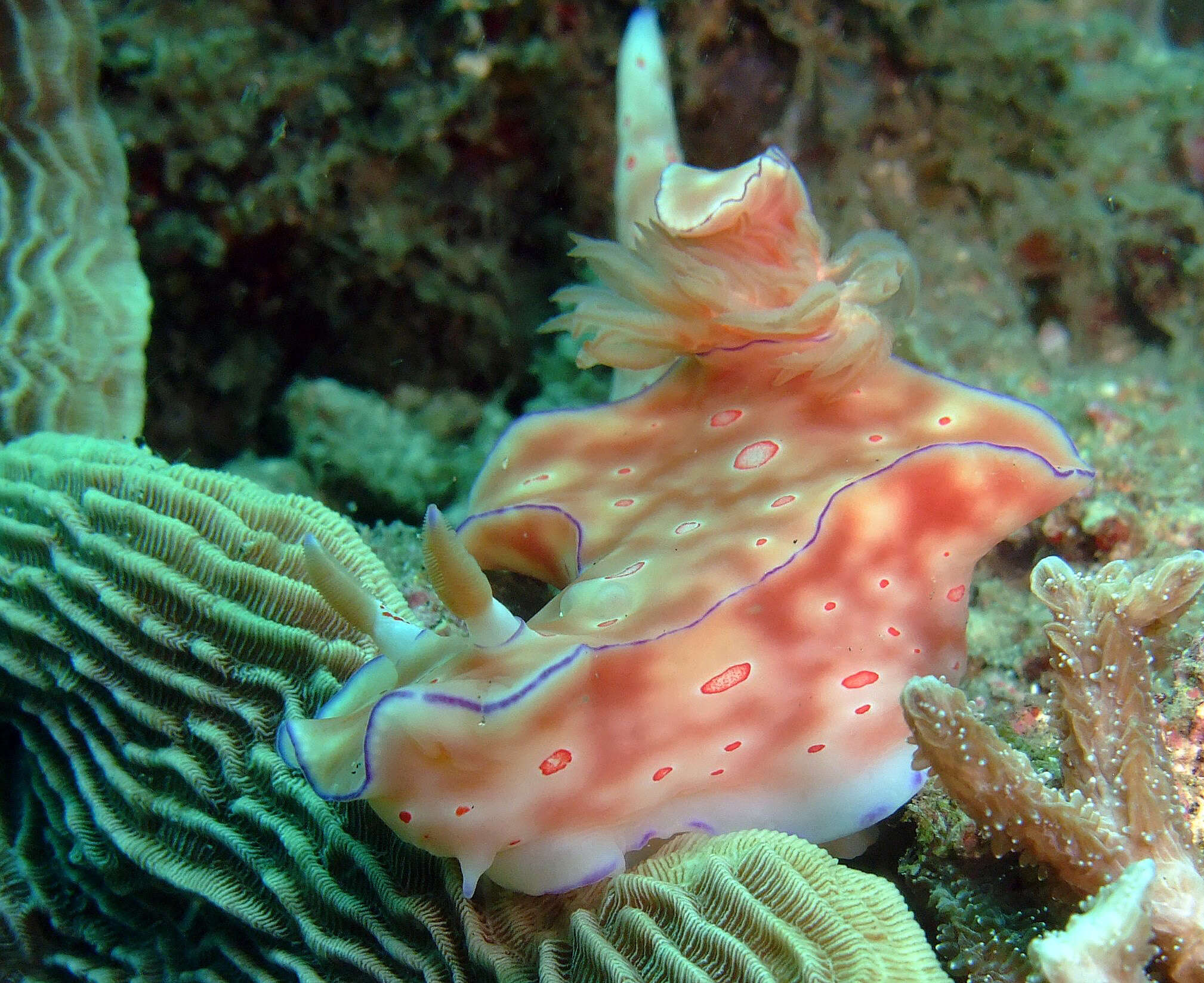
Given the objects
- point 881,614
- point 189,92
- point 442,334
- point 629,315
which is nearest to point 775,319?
point 629,315

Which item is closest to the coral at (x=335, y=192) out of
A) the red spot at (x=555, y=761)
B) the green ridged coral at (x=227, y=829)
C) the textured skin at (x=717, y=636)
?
the green ridged coral at (x=227, y=829)

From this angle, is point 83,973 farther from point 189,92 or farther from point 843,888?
point 189,92

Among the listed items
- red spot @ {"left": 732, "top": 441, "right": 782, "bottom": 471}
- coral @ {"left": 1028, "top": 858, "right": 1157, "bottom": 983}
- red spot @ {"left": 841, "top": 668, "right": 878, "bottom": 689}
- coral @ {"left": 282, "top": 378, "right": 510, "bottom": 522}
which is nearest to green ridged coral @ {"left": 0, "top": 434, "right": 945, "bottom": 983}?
coral @ {"left": 1028, "top": 858, "right": 1157, "bottom": 983}

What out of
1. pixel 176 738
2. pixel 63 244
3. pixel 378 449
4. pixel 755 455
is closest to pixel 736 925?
pixel 755 455

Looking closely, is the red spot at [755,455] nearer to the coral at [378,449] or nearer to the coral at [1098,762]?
the coral at [1098,762]

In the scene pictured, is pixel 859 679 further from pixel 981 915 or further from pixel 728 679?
pixel 981 915

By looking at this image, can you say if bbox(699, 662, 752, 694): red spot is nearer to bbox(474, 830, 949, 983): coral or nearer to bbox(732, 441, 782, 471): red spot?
bbox(474, 830, 949, 983): coral
